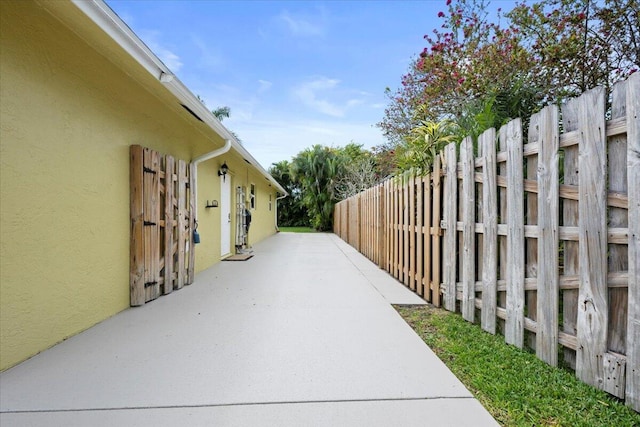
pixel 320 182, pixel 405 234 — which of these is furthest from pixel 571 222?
pixel 320 182

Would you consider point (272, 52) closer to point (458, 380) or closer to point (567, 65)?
point (567, 65)

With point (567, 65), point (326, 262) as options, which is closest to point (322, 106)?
point (326, 262)

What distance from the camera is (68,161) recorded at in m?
2.95

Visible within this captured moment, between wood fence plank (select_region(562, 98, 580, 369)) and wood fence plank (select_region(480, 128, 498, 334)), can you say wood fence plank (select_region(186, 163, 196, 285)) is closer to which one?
wood fence plank (select_region(480, 128, 498, 334))

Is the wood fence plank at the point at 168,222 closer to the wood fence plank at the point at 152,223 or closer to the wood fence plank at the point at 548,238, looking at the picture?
the wood fence plank at the point at 152,223

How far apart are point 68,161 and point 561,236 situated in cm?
422

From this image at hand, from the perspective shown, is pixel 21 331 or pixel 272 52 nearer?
pixel 21 331

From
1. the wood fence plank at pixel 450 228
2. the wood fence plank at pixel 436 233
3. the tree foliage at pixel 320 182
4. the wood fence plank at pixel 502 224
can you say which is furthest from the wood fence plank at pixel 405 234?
the tree foliage at pixel 320 182

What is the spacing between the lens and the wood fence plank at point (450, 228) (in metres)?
3.63

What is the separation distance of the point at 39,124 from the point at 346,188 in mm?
19043

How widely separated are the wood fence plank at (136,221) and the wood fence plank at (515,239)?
13.4ft

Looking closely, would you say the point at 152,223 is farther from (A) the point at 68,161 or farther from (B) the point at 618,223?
(B) the point at 618,223

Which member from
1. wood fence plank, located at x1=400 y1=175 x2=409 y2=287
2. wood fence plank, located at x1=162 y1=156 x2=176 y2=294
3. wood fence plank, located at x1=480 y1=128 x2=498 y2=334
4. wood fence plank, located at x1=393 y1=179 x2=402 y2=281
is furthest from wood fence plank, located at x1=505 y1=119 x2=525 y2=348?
wood fence plank, located at x1=162 y1=156 x2=176 y2=294

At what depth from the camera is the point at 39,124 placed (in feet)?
8.61
